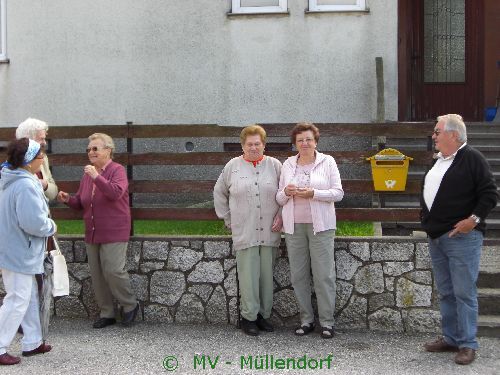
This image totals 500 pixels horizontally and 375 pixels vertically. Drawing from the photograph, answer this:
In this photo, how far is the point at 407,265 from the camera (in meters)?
6.43

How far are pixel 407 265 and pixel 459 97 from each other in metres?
5.75

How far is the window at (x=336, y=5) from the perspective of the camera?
32.7ft

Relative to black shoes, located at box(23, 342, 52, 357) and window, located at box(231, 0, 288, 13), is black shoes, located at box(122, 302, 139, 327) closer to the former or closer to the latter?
black shoes, located at box(23, 342, 52, 357)

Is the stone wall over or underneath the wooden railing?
underneath

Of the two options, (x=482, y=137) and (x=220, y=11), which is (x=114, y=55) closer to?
(x=220, y=11)

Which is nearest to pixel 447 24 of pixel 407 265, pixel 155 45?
Result: pixel 155 45

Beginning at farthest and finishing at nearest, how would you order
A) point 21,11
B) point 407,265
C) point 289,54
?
point 21,11 → point 289,54 → point 407,265

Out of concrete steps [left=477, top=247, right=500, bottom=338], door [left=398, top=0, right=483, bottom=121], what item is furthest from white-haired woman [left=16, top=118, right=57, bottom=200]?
door [left=398, top=0, right=483, bottom=121]

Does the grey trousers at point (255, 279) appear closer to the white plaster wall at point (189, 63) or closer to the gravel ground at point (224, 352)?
the gravel ground at point (224, 352)

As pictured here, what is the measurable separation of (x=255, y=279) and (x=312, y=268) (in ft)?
1.62

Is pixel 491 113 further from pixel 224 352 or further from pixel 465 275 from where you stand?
pixel 224 352

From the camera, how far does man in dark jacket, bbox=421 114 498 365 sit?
531 centimetres

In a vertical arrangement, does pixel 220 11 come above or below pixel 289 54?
above

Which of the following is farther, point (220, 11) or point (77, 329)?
point (220, 11)
